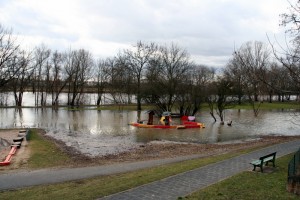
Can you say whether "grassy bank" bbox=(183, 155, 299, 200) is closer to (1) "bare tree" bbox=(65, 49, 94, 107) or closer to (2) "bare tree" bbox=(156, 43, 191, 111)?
(2) "bare tree" bbox=(156, 43, 191, 111)

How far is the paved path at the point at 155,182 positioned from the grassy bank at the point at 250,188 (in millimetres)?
513

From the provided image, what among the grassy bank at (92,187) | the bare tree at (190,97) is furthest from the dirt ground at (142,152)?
the bare tree at (190,97)

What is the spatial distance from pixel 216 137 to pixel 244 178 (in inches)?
603

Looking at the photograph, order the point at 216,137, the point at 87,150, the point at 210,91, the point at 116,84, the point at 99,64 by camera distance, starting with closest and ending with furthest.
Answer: the point at 87,150, the point at 216,137, the point at 210,91, the point at 116,84, the point at 99,64

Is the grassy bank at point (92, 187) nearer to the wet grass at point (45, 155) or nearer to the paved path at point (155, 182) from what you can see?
the paved path at point (155, 182)

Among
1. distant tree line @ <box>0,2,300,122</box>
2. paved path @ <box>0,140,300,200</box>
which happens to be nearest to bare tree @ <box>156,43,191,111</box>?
distant tree line @ <box>0,2,300,122</box>

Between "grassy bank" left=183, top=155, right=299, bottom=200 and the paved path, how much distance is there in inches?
20.2

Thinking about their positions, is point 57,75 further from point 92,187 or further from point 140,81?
point 92,187

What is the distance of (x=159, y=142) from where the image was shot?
2306 cm

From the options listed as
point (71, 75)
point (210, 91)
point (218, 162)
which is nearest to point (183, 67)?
point (210, 91)

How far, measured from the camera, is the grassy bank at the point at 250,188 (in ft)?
27.9

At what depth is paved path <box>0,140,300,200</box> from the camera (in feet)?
30.0

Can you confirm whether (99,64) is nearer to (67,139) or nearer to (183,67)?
(183,67)

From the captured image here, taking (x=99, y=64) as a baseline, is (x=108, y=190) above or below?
below
